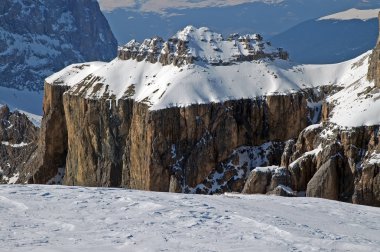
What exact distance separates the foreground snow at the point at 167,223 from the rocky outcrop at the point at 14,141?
116 metres

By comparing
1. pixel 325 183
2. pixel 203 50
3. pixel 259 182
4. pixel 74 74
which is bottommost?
pixel 259 182

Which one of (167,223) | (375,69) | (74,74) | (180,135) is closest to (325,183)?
(375,69)

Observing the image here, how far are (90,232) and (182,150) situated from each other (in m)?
69.5

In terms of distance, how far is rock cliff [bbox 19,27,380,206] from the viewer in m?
78.5

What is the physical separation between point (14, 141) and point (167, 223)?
137 m

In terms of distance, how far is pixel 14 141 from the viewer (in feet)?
542

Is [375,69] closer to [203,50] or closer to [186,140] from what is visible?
[186,140]

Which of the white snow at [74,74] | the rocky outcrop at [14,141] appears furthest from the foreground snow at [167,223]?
the rocky outcrop at [14,141]

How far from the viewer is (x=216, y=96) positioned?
10425 centimetres

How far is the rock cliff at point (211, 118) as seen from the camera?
78500 millimetres

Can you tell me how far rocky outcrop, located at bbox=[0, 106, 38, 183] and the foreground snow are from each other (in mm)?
116320

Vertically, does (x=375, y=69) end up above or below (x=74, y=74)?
above

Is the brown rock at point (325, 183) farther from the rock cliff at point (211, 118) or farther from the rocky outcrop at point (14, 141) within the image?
the rocky outcrop at point (14, 141)

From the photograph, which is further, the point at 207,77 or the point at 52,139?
the point at 52,139
